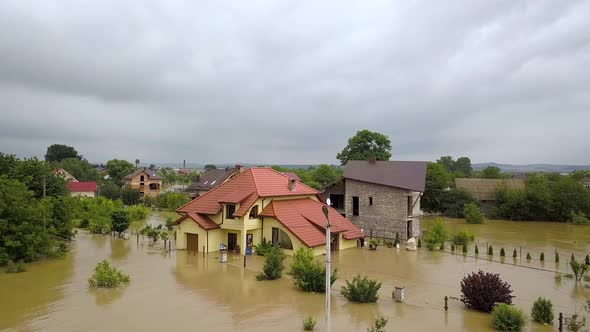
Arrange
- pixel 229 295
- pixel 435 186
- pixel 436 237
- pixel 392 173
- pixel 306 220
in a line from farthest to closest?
pixel 435 186 → pixel 392 173 → pixel 436 237 → pixel 306 220 → pixel 229 295

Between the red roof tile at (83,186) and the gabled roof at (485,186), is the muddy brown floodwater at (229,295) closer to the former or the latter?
the gabled roof at (485,186)

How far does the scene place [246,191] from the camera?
26922mm

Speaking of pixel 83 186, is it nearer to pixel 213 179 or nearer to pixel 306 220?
pixel 213 179

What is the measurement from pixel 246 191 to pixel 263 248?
3.96m

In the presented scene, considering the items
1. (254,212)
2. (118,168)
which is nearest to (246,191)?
(254,212)

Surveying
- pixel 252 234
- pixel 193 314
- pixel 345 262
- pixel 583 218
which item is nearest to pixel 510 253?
pixel 345 262

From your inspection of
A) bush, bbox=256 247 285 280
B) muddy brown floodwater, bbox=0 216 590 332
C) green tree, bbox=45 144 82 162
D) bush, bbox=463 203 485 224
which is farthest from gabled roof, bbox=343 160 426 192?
green tree, bbox=45 144 82 162

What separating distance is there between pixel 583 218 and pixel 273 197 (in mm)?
38445

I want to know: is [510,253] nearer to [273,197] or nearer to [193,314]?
[273,197]

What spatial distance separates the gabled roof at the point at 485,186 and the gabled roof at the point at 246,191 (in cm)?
3415

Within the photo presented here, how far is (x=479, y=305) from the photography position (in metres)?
14.8

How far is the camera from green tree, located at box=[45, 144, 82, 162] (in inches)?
4409

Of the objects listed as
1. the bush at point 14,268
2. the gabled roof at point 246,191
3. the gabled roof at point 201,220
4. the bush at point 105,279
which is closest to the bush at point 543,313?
the bush at point 105,279

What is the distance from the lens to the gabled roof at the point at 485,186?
181ft
